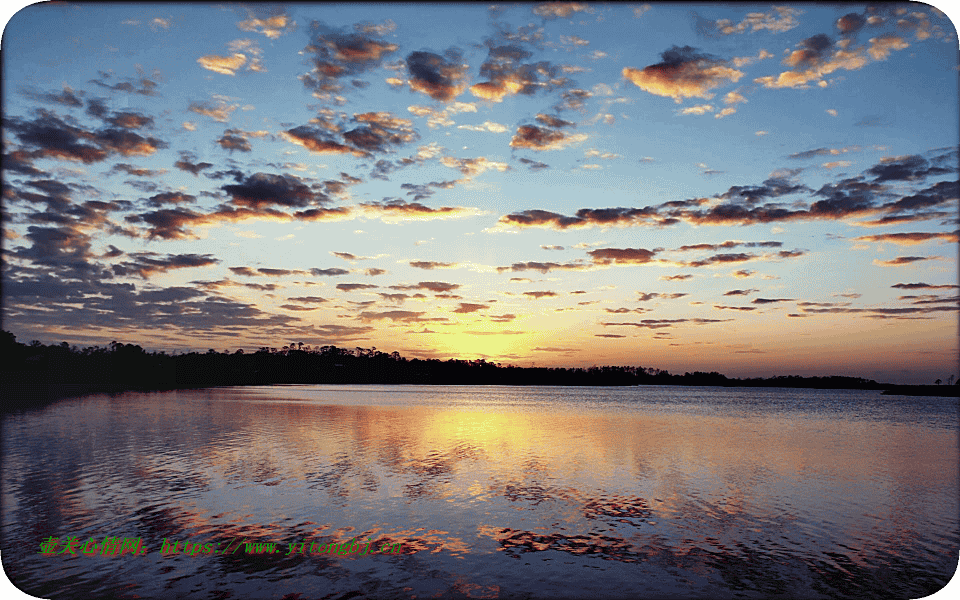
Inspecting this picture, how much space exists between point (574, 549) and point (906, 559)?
1037 cm

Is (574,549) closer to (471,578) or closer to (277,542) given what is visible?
(471,578)

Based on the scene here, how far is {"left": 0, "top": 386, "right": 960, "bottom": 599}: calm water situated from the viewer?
14750mm

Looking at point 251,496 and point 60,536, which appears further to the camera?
point 251,496

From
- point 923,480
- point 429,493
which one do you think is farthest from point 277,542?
point 923,480

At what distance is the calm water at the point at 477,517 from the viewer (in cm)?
1475

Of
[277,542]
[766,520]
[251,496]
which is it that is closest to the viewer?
[277,542]

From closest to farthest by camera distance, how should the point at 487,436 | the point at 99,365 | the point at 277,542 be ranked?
the point at 277,542 → the point at 487,436 → the point at 99,365

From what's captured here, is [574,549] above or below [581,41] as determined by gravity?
below

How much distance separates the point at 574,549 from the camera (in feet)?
57.2

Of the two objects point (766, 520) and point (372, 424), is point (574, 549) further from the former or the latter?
point (372, 424)

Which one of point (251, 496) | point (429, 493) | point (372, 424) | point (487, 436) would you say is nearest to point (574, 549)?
point (429, 493)

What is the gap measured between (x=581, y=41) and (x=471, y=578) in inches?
686

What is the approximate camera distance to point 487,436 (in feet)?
167

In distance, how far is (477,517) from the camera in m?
20.8
